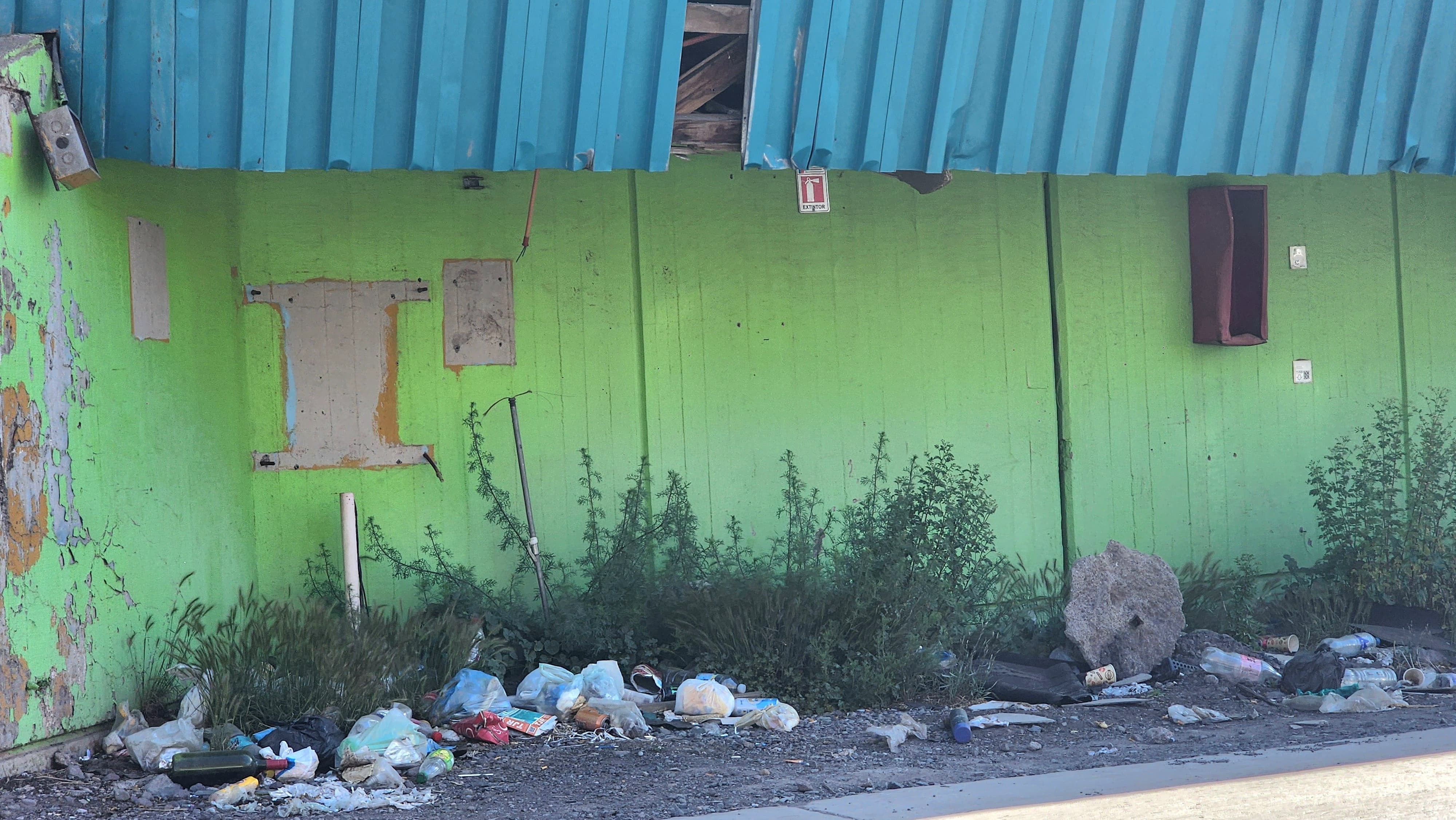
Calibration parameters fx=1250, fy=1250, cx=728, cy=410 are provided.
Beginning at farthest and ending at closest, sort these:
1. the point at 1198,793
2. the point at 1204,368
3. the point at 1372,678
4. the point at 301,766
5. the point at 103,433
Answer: the point at 1204,368 < the point at 1372,678 < the point at 103,433 < the point at 301,766 < the point at 1198,793

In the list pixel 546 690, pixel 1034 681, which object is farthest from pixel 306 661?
pixel 1034 681

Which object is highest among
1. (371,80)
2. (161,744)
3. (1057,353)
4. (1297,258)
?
(371,80)

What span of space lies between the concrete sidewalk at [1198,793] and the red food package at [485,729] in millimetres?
1722

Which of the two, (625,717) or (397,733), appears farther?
(625,717)

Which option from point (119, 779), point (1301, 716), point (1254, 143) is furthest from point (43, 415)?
point (1254, 143)

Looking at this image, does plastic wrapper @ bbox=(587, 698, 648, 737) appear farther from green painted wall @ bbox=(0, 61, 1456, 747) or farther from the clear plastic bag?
green painted wall @ bbox=(0, 61, 1456, 747)

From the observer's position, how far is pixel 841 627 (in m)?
6.93

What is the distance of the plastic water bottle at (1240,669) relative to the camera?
23.7ft

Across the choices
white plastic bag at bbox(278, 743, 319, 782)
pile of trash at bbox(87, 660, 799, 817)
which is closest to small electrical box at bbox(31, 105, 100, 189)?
pile of trash at bbox(87, 660, 799, 817)

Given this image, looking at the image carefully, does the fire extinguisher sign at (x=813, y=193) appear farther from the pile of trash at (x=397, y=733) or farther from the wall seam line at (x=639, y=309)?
the pile of trash at (x=397, y=733)

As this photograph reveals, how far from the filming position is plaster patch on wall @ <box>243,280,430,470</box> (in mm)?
7582

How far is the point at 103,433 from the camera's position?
587 cm

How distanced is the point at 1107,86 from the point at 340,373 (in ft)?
16.0

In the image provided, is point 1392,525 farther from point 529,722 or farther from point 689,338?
point 529,722
